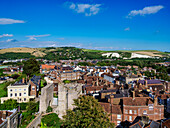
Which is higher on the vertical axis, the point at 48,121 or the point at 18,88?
the point at 18,88

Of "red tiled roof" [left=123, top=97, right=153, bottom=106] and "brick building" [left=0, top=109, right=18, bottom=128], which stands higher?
"red tiled roof" [left=123, top=97, right=153, bottom=106]

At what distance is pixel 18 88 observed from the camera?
145 feet

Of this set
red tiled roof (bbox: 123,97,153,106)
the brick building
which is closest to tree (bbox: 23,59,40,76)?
the brick building

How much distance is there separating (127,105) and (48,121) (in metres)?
14.5

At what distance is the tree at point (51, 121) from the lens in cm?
2946

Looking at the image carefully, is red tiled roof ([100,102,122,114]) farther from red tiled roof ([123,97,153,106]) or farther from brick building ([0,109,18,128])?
brick building ([0,109,18,128])

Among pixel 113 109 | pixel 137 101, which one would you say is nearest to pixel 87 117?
pixel 113 109

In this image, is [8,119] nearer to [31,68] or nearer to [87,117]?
[87,117]

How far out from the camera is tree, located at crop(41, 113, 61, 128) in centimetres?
2946

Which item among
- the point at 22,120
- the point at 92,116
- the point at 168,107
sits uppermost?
the point at 92,116

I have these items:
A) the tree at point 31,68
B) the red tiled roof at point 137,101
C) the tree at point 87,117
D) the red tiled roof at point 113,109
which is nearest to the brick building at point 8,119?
the tree at point 87,117

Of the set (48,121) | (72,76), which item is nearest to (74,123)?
(48,121)

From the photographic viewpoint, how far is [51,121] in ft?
98.9

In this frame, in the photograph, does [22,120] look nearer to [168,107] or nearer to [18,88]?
[18,88]
